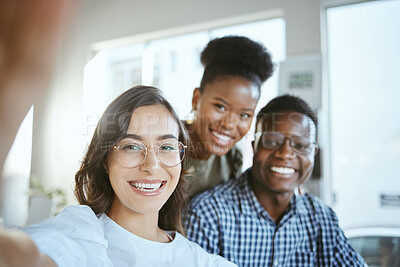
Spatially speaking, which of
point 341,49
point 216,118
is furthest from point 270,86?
point 341,49

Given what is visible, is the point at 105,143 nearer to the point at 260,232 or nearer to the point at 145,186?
the point at 145,186

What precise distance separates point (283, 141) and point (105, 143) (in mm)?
576

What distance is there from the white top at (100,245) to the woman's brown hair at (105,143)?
0.04 metres

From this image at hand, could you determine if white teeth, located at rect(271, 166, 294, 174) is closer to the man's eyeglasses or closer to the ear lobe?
the man's eyeglasses

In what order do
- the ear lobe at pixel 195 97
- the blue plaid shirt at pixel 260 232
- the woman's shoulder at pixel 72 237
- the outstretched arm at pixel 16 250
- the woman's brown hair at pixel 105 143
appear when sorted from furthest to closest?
1. the ear lobe at pixel 195 97
2. the blue plaid shirt at pixel 260 232
3. the woman's brown hair at pixel 105 143
4. the woman's shoulder at pixel 72 237
5. the outstretched arm at pixel 16 250

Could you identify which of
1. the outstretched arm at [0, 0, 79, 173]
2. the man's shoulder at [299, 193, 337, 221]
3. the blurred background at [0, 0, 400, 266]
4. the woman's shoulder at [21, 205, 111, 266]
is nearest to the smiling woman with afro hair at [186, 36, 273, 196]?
the man's shoulder at [299, 193, 337, 221]

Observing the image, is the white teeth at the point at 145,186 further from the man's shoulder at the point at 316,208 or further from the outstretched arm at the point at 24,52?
the man's shoulder at the point at 316,208

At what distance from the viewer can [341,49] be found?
2557mm

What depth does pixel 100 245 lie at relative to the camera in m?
0.56

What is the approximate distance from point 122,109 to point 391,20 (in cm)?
236

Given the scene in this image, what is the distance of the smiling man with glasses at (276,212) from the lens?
3.35 ft

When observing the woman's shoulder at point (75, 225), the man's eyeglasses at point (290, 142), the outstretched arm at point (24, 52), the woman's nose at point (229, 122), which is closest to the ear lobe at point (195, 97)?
the woman's nose at point (229, 122)

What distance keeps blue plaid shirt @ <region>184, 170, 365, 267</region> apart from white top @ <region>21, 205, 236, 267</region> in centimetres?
24

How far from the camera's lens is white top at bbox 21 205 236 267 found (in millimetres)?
463
